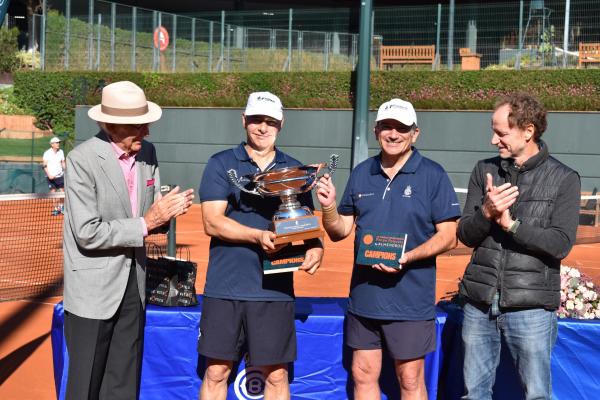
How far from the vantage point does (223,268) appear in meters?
4.55

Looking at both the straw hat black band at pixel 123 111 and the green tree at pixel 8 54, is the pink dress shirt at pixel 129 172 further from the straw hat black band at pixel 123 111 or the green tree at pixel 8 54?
the green tree at pixel 8 54

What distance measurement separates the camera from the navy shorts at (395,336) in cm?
446

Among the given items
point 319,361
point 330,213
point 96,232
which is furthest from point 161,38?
point 96,232

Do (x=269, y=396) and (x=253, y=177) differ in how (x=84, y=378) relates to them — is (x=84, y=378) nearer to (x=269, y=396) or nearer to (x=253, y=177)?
(x=269, y=396)

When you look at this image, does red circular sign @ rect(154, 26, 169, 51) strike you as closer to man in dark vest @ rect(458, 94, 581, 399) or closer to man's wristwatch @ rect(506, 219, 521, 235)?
man in dark vest @ rect(458, 94, 581, 399)

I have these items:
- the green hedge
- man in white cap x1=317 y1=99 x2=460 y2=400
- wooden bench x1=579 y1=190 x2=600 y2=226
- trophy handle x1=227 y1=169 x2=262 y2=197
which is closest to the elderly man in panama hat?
trophy handle x1=227 y1=169 x2=262 y2=197

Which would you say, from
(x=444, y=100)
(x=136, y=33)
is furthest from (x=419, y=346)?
(x=136, y=33)

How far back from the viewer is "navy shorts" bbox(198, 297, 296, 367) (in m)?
4.52

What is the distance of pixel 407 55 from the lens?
→ 23.1 metres

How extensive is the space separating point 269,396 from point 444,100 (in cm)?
1742

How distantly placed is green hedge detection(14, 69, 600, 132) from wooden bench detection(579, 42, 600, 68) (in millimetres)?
1086

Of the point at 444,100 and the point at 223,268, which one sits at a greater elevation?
the point at 444,100

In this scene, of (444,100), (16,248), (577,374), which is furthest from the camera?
(444,100)

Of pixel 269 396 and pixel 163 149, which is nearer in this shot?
pixel 269 396
